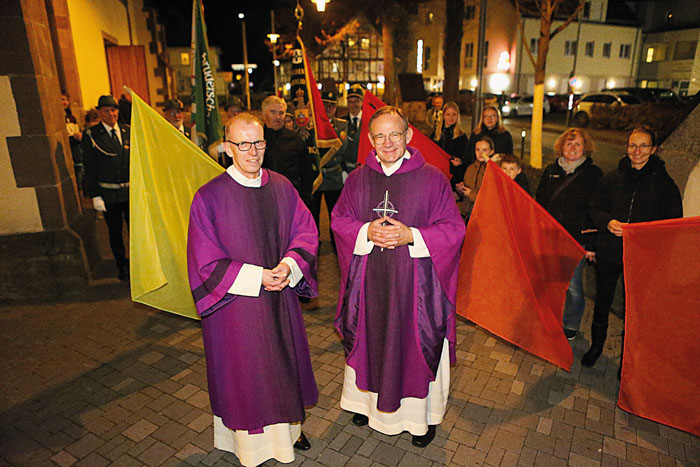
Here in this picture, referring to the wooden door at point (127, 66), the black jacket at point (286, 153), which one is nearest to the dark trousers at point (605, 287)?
the black jacket at point (286, 153)

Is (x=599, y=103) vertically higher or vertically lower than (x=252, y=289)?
higher

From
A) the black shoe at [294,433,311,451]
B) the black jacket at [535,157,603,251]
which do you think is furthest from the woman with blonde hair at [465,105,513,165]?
the black shoe at [294,433,311,451]

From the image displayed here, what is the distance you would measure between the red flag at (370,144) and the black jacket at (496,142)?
0.30 metres

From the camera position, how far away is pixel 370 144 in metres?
5.71

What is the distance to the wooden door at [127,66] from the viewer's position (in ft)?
41.3

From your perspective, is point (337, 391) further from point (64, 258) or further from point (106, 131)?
point (106, 131)

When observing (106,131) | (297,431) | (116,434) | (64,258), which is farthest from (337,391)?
(106,131)

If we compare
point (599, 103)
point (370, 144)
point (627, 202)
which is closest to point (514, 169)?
point (627, 202)

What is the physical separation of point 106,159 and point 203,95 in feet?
5.43

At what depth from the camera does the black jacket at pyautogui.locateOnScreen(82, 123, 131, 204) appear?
20.3ft

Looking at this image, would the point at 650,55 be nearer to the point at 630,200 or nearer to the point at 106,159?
the point at 630,200

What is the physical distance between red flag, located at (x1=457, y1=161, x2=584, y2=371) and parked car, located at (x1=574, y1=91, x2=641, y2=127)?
2250cm

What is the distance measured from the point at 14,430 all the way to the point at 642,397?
15.6ft

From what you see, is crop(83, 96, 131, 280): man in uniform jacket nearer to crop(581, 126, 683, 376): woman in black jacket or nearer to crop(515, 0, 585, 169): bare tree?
crop(581, 126, 683, 376): woman in black jacket
